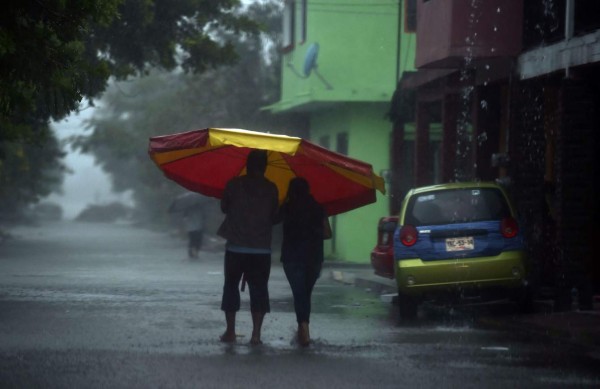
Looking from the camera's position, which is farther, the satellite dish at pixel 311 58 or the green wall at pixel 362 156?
the green wall at pixel 362 156

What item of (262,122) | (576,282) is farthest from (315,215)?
(262,122)

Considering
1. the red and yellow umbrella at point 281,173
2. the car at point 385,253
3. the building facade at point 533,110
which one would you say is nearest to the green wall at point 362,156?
the building facade at point 533,110

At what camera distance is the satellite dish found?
104ft

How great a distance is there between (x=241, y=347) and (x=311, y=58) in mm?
19448

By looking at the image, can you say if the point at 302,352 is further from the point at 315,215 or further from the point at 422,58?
the point at 422,58

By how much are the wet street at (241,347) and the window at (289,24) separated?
49.7ft

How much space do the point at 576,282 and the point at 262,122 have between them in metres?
25.0

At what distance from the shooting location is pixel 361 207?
21.4 m

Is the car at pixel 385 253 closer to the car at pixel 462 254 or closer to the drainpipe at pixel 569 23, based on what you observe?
the car at pixel 462 254

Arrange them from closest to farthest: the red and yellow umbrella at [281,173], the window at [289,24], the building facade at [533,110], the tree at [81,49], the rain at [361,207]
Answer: the tree at [81,49]
the rain at [361,207]
the red and yellow umbrella at [281,173]
the building facade at [533,110]
the window at [289,24]

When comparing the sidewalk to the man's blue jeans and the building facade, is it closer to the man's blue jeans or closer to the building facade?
the building facade

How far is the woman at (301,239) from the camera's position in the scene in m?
13.4

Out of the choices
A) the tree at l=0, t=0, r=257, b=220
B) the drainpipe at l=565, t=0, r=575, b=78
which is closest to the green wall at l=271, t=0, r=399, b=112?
the tree at l=0, t=0, r=257, b=220

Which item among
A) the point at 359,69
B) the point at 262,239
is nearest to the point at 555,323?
the point at 262,239
